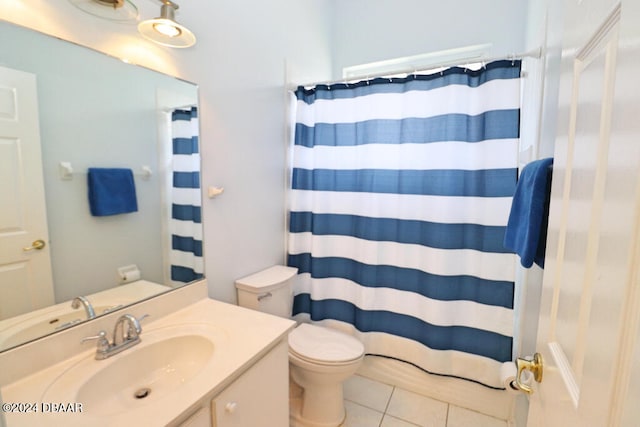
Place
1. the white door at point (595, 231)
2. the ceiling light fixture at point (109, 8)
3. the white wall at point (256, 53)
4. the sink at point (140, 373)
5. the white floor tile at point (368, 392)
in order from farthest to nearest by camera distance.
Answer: the white floor tile at point (368, 392) → the white wall at point (256, 53) → the ceiling light fixture at point (109, 8) → the sink at point (140, 373) → the white door at point (595, 231)

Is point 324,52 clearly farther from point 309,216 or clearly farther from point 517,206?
point 517,206

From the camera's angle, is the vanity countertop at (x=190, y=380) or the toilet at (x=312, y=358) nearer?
the vanity countertop at (x=190, y=380)

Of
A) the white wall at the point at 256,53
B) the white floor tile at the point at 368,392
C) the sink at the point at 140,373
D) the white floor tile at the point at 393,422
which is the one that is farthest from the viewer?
the white floor tile at the point at 368,392

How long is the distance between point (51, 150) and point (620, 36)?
1.48 metres

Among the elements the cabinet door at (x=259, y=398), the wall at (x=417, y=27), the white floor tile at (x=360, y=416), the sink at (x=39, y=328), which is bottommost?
the white floor tile at (x=360, y=416)

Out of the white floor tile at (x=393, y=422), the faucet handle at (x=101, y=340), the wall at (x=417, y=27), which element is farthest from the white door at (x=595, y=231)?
the wall at (x=417, y=27)

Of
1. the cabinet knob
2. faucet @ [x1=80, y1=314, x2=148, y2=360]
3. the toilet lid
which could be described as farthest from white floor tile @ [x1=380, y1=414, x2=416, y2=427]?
faucet @ [x1=80, y1=314, x2=148, y2=360]

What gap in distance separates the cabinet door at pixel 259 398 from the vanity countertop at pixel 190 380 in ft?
0.14

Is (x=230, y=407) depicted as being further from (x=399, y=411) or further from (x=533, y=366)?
(x=399, y=411)

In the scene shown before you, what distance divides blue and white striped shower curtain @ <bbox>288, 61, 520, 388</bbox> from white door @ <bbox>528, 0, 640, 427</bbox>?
0.98 metres

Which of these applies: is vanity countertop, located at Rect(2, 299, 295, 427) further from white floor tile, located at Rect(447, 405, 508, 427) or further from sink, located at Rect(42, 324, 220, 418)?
white floor tile, located at Rect(447, 405, 508, 427)

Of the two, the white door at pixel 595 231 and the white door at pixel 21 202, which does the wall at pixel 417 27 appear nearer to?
→ the white door at pixel 595 231

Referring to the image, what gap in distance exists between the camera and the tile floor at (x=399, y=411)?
5.75 ft

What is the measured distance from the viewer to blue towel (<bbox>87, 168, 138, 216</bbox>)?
43.8 inches
